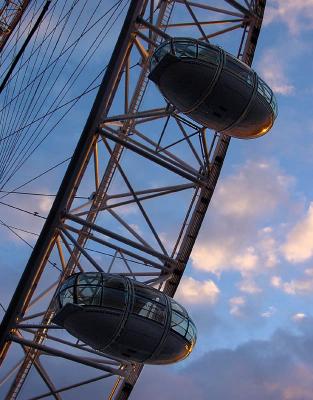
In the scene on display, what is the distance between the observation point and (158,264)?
23.8m

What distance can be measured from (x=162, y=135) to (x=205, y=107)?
9.86 feet

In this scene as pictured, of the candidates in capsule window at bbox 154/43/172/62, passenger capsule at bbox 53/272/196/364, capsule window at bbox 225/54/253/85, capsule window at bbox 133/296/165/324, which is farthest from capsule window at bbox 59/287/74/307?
capsule window at bbox 225/54/253/85

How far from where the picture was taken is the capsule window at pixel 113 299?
19344 mm

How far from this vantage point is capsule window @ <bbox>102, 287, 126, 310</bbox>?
1934cm

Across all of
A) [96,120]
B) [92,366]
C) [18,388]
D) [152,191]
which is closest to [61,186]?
[96,120]

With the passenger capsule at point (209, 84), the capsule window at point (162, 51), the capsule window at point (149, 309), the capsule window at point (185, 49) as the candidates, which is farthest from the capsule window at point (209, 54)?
the capsule window at point (149, 309)

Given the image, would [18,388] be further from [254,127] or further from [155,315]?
[254,127]

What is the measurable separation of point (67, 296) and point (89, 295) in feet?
2.27

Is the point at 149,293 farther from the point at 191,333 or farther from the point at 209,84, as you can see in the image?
the point at 209,84

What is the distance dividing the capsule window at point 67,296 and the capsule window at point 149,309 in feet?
5.39

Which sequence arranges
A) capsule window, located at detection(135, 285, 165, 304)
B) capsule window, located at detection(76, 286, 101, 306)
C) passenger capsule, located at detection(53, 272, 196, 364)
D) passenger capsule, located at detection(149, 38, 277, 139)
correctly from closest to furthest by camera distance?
passenger capsule, located at detection(53, 272, 196, 364) < capsule window, located at detection(76, 286, 101, 306) < capsule window, located at detection(135, 285, 165, 304) < passenger capsule, located at detection(149, 38, 277, 139)

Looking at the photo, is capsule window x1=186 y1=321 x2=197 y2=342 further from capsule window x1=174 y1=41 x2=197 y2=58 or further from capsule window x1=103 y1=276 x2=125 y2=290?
capsule window x1=174 y1=41 x2=197 y2=58

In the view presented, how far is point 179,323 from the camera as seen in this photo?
66.2 ft

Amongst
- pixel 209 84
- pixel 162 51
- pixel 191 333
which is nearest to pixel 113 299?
pixel 191 333
